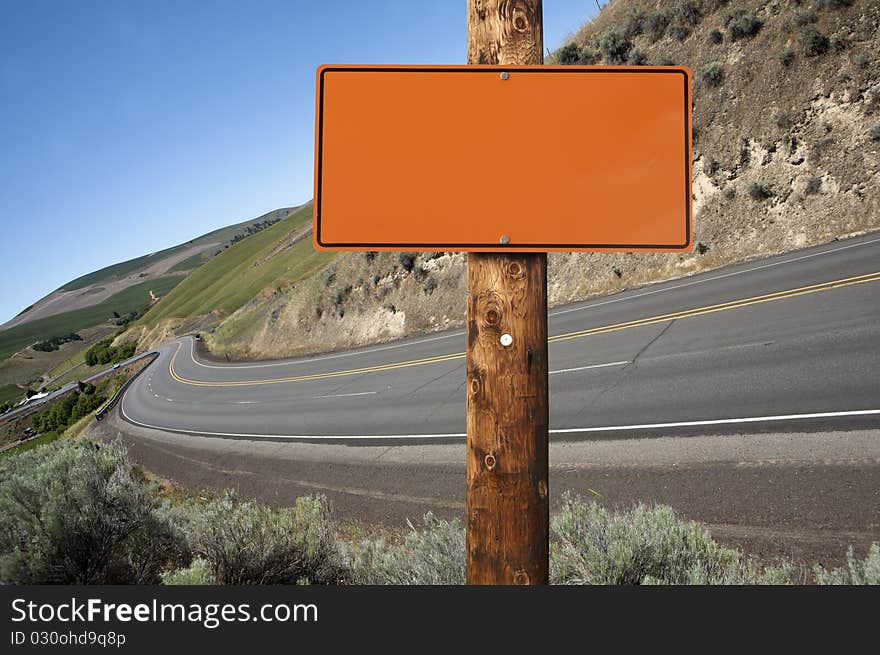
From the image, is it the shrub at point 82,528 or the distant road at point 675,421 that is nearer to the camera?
the shrub at point 82,528

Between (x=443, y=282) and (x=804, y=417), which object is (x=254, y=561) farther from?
(x=443, y=282)

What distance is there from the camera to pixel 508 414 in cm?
199

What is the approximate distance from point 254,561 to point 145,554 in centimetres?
112

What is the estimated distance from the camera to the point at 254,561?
4590 mm

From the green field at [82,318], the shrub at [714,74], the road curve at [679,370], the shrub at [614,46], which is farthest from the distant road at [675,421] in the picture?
the green field at [82,318]

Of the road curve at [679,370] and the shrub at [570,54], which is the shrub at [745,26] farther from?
the road curve at [679,370]

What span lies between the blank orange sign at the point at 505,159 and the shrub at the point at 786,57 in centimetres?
2240

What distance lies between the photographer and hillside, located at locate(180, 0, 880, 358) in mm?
16750

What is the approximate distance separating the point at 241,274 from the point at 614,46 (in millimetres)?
81019

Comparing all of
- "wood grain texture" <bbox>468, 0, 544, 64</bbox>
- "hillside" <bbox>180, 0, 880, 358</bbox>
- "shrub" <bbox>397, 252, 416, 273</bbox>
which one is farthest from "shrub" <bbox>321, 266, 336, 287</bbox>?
"wood grain texture" <bbox>468, 0, 544, 64</bbox>

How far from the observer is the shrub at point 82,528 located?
170 inches

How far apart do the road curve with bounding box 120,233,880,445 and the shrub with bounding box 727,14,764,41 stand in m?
10.6

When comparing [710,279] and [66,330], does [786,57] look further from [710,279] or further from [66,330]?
[66,330]

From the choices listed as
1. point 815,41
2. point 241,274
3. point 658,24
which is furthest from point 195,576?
point 241,274
